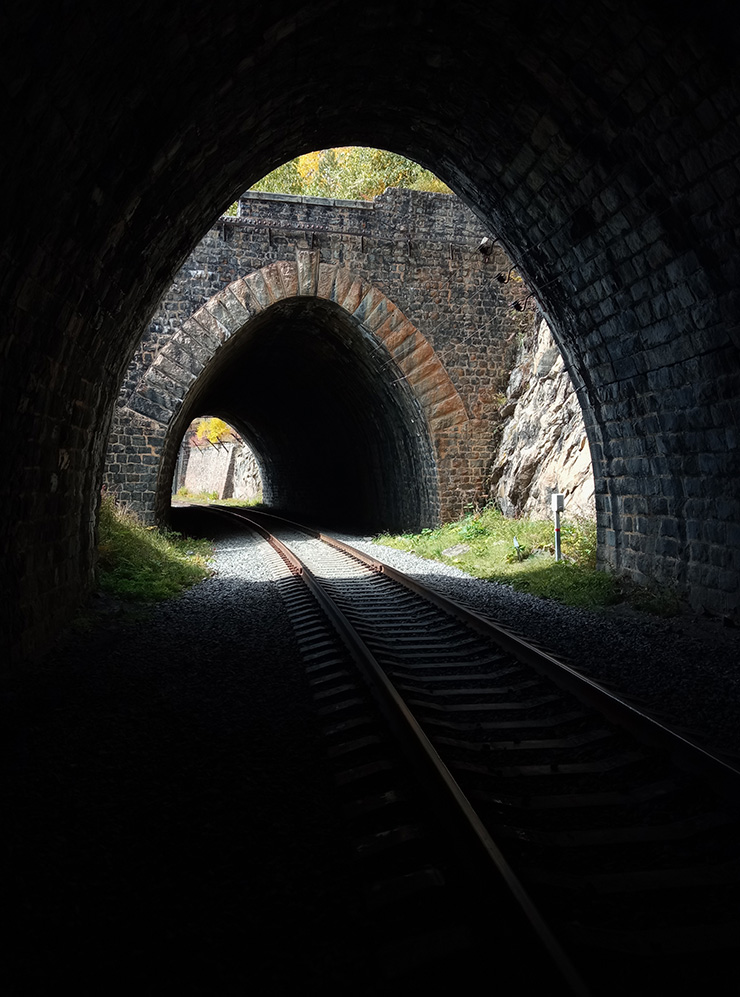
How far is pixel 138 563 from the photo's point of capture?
9453 millimetres

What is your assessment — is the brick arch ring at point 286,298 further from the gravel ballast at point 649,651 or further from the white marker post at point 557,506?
the gravel ballast at point 649,651

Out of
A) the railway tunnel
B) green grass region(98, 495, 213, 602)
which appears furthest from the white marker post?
green grass region(98, 495, 213, 602)

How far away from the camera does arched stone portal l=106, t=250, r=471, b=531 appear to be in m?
14.6

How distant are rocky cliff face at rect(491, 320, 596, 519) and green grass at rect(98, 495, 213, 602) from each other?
6438 mm

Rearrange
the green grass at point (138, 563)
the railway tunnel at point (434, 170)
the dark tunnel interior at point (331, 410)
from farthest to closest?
1. the dark tunnel interior at point (331, 410)
2. the green grass at point (138, 563)
3. the railway tunnel at point (434, 170)

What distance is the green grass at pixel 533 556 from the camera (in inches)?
314

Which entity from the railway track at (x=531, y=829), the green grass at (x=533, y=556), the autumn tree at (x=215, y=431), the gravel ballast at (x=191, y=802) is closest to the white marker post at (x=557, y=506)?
the green grass at (x=533, y=556)

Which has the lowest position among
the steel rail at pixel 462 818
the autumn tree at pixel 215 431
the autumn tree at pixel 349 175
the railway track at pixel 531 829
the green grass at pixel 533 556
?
the railway track at pixel 531 829

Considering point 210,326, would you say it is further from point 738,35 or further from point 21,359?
point 738,35

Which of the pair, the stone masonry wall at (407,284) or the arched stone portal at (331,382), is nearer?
the arched stone portal at (331,382)

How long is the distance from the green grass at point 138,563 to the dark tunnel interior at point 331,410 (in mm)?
4688

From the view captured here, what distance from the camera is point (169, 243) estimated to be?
6.73 m

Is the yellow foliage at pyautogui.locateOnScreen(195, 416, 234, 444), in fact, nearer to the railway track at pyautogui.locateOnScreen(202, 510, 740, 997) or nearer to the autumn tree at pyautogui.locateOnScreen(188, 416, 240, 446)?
the autumn tree at pyautogui.locateOnScreen(188, 416, 240, 446)

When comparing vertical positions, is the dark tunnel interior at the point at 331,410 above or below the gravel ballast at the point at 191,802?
above
